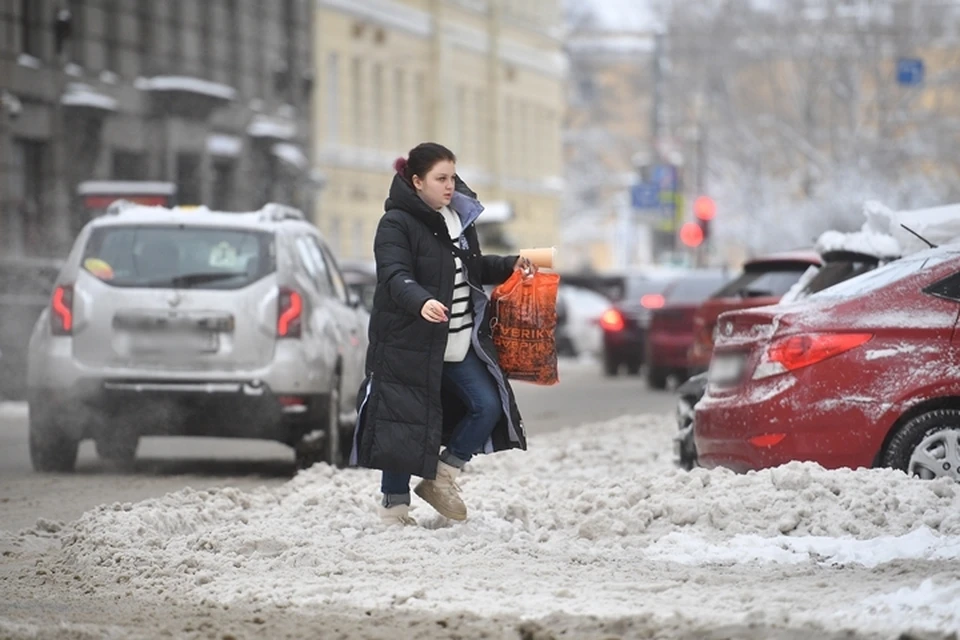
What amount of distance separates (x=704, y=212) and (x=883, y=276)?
35958 millimetres

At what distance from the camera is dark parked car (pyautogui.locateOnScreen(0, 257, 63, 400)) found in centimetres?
2322

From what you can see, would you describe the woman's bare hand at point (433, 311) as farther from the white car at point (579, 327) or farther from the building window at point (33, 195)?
the white car at point (579, 327)

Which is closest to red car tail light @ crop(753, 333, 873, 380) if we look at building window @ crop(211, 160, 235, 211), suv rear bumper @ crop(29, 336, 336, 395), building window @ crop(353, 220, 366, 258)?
suv rear bumper @ crop(29, 336, 336, 395)

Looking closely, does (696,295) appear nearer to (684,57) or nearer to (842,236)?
(842,236)

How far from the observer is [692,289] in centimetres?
2908

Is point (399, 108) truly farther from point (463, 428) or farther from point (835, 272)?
point (463, 428)

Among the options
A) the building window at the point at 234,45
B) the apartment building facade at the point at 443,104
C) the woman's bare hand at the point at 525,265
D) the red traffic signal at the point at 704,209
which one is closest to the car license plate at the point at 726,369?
the woman's bare hand at the point at 525,265

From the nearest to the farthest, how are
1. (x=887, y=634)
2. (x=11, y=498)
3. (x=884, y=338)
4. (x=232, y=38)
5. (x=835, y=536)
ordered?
1. (x=887, y=634)
2. (x=835, y=536)
3. (x=884, y=338)
4. (x=11, y=498)
5. (x=232, y=38)

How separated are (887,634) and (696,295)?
21388mm

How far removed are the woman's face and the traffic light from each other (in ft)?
120

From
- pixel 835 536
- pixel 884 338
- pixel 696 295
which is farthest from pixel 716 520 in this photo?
pixel 696 295

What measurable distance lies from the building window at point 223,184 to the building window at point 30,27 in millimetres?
9586

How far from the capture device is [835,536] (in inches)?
399

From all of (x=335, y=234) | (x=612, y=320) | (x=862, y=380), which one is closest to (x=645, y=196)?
(x=335, y=234)
